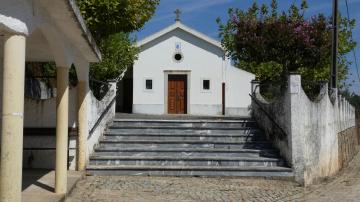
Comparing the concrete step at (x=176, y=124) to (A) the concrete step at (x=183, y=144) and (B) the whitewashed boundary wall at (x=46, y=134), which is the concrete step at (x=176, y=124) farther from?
(B) the whitewashed boundary wall at (x=46, y=134)

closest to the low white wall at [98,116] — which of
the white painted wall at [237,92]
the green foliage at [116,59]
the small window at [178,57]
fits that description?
the green foliage at [116,59]

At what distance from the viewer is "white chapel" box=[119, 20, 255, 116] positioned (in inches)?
1083

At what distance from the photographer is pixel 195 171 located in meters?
12.0

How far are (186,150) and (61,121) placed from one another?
4981 mm

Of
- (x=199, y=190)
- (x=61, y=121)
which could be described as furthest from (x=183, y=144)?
(x=61, y=121)

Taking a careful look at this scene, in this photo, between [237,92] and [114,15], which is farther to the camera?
[237,92]

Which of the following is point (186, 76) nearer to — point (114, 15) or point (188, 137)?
point (114, 15)

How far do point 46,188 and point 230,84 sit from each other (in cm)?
1903

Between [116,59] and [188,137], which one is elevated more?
[116,59]

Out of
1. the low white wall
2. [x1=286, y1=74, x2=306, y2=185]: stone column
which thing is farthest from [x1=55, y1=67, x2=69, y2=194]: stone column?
[x1=286, y1=74, x2=306, y2=185]: stone column

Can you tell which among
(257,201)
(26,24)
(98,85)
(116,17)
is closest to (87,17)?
(116,17)

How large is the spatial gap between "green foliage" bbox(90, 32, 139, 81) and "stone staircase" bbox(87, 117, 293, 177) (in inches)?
437

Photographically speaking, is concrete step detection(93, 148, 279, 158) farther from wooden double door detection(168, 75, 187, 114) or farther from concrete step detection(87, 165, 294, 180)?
wooden double door detection(168, 75, 187, 114)

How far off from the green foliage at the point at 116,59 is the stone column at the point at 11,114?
19660mm
